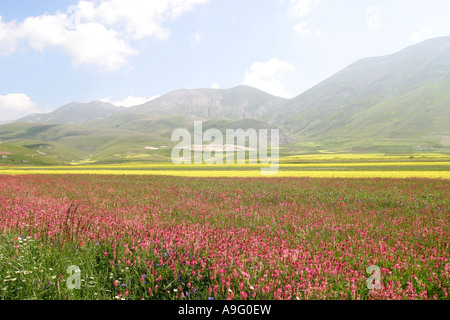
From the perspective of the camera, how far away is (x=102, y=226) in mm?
6539

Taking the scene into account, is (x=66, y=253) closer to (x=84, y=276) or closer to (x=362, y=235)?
(x=84, y=276)

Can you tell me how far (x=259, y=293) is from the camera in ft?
11.5

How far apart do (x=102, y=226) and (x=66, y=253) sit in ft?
5.74

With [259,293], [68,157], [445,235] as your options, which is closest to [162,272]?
[259,293]

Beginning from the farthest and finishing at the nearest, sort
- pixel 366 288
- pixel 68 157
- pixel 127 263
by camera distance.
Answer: pixel 68 157
pixel 127 263
pixel 366 288

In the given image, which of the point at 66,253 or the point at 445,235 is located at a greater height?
the point at 66,253
